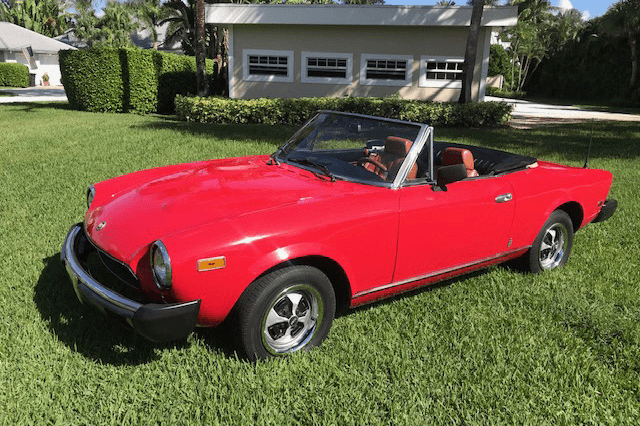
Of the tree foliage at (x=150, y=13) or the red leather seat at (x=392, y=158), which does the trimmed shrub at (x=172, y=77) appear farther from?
the tree foliage at (x=150, y=13)

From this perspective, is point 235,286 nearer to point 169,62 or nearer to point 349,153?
point 349,153

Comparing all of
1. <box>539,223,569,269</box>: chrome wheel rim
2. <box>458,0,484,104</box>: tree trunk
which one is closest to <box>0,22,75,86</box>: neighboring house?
<box>458,0,484,104</box>: tree trunk

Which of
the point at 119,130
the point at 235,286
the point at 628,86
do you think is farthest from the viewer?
the point at 628,86

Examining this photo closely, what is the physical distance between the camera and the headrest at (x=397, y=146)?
11.9 ft

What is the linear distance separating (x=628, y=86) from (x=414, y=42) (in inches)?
841

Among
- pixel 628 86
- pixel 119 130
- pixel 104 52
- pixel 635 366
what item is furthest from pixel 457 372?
pixel 628 86

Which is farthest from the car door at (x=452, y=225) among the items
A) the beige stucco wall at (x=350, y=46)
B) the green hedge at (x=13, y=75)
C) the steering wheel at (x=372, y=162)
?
the green hedge at (x=13, y=75)

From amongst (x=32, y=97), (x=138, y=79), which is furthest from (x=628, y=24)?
(x=32, y=97)

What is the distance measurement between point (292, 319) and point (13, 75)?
40472mm

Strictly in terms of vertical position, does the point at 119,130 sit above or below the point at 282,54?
below

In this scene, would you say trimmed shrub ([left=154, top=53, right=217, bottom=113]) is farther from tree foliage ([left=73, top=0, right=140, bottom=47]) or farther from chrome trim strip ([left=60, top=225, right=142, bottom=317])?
tree foliage ([left=73, top=0, right=140, bottom=47])

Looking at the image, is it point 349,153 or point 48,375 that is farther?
point 349,153

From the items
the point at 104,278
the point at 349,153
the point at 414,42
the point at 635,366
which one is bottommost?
the point at 635,366

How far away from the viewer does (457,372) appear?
9.85 feet
